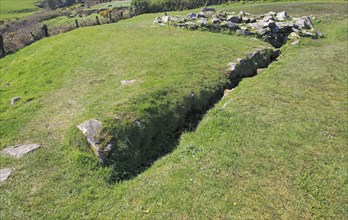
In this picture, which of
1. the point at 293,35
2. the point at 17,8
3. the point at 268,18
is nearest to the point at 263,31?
the point at 293,35

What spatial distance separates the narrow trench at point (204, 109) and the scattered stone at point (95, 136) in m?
0.39

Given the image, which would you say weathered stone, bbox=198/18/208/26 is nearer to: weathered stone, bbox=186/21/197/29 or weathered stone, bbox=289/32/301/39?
weathered stone, bbox=186/21/197/29

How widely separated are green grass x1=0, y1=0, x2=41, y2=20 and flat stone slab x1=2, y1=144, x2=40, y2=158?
9161 cm

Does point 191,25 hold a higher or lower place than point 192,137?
higher

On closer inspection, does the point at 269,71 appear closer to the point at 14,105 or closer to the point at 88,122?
the point at 88,122

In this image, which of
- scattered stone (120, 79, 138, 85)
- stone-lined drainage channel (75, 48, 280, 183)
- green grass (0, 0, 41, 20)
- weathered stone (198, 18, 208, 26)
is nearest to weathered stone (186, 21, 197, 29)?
weathered stone (198, 18, 208, 26)

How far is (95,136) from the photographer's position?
35.9 feet

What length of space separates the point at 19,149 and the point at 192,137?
7.01 meters

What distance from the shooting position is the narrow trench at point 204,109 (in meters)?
10.6

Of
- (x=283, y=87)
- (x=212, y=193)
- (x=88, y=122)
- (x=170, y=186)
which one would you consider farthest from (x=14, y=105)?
(x=283, y=87)

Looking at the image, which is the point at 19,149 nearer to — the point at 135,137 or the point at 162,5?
the point at 135,137

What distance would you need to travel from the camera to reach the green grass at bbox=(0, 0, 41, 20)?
93006mm

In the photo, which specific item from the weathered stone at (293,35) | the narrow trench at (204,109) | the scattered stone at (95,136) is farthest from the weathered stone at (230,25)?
the scattered stone at (95,136)

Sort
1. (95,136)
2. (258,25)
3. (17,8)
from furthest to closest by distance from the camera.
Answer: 1. (17,8)
2. (258,25)
3. (95,136)
